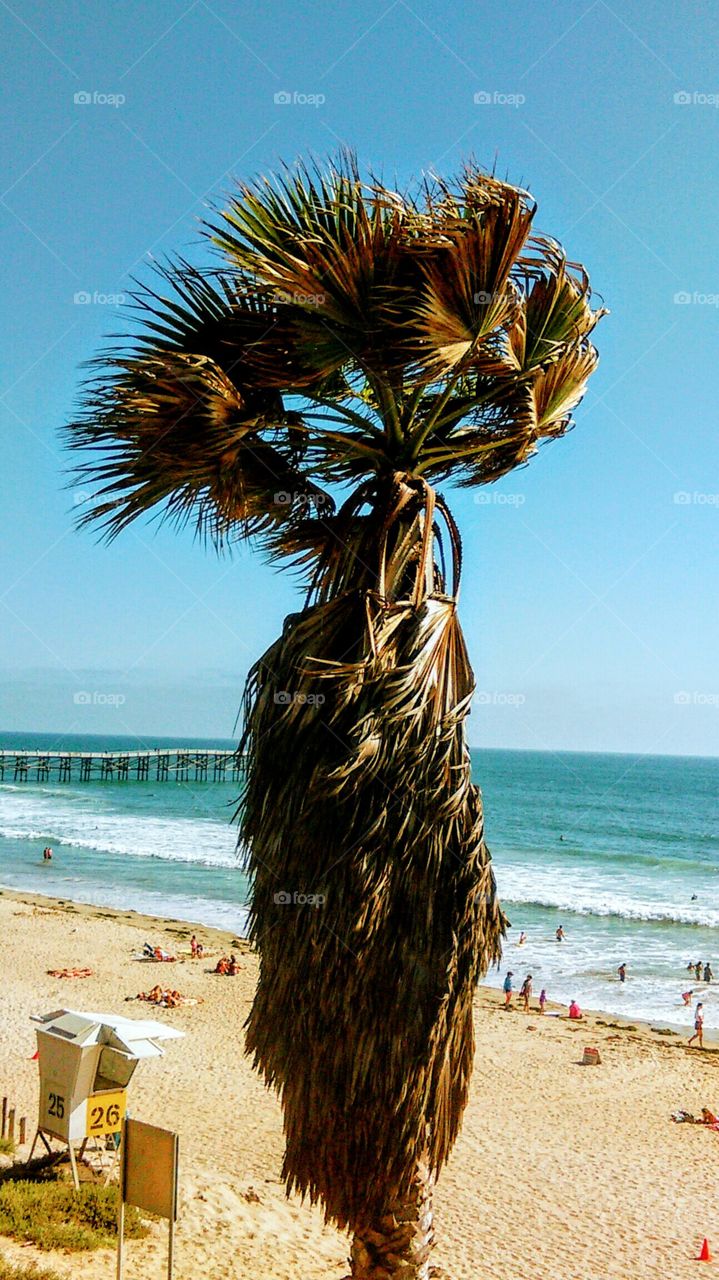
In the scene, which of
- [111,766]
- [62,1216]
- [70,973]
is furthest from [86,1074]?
[111,766]

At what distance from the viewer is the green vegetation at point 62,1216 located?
8.14m

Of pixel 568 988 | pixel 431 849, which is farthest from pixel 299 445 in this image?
pixel 568 988

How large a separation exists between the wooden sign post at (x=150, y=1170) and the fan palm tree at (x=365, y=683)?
1743 millimetres

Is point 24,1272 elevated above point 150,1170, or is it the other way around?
point 150,1170

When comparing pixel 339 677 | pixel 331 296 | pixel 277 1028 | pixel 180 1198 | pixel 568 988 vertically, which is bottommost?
pixel 568 988

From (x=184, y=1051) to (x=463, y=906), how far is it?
59.1ft

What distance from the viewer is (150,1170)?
19.8 feet

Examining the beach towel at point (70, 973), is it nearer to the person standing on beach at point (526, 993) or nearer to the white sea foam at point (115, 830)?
the person standing on beach at point (526, 993)

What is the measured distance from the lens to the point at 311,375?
15.3ft

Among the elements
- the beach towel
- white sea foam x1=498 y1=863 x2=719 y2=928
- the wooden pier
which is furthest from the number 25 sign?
the wooden pier

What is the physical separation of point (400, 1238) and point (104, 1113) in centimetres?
639

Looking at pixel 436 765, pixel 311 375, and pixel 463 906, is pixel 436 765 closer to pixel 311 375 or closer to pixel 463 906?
pixel 463 906

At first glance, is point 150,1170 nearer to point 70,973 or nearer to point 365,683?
point 365,683

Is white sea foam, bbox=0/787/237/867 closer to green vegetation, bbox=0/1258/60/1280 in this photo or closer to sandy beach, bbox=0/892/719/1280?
sandy beach, bbox=0/892/719/1280
